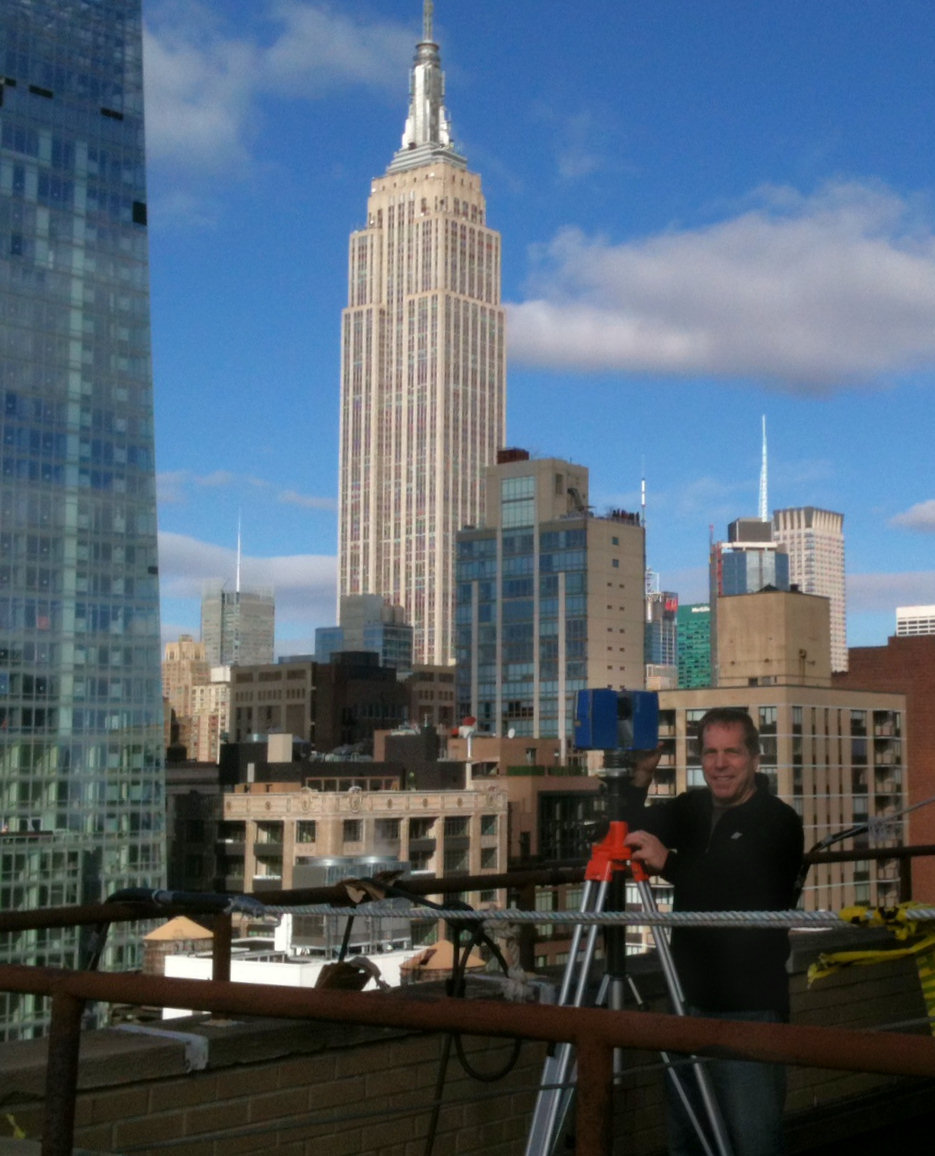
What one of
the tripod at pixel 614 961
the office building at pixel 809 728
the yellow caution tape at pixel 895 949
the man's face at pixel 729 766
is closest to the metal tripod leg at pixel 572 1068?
the tripod at pixel 614 961

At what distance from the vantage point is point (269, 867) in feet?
298

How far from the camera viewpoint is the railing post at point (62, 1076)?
270 centimetres

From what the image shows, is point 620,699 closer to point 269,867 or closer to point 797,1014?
point 797,1014

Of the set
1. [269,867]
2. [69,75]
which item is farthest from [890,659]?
[69,75]

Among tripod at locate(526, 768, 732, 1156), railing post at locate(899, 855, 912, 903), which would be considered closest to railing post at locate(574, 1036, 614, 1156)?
tripod at locate(526, 768, 732, 1156)

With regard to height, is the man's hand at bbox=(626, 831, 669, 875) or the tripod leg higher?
the man's hand at bbox=(626, 831, 669, 875)

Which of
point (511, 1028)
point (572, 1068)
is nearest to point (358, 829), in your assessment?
point (572, 1068)

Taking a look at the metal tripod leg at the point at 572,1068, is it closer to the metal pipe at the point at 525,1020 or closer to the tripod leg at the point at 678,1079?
the tripod leg at the point at 678,1079

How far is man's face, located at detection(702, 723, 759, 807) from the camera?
13.6 ft

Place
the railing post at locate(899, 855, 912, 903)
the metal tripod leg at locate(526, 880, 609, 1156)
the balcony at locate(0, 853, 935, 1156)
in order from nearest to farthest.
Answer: the balcony at locate(0, 853, 935, 1156) → the metal tripod leg at locate(526, 880, 609, 1156) → the railing post at locate(899, 855, 912, 903)

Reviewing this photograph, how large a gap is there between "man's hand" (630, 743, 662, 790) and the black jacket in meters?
0.39

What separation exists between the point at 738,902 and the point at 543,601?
6177 inches

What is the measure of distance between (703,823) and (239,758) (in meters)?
99.4

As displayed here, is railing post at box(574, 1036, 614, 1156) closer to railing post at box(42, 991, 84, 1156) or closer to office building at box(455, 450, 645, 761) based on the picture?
railing post at box(42, 991, 84, 1156)
